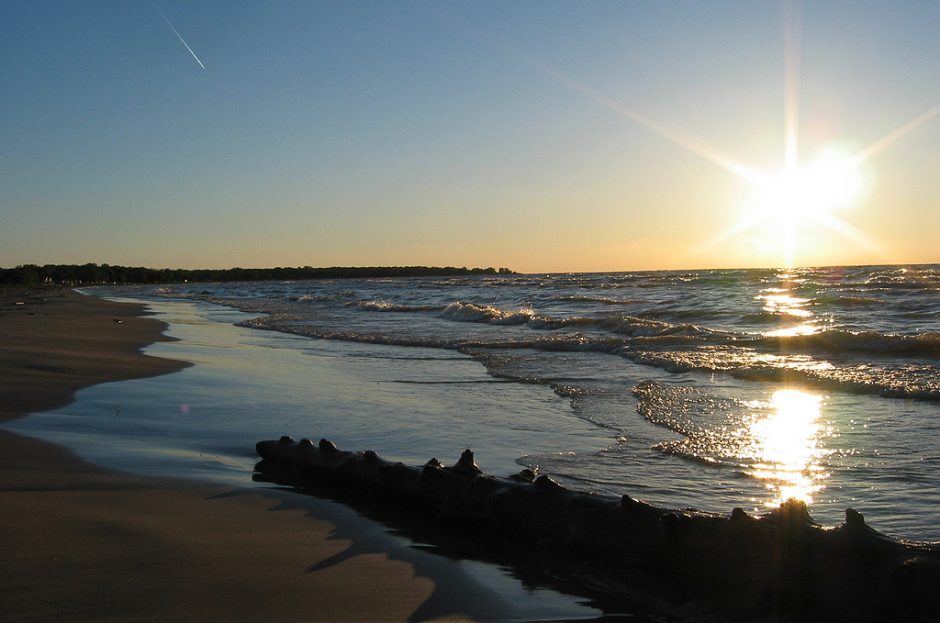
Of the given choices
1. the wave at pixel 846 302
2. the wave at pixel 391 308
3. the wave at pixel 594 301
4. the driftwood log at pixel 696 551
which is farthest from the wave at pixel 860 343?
the wave at pixel 391 308

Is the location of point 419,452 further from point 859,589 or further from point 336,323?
point 336,323

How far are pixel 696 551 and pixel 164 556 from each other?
88.7 inches

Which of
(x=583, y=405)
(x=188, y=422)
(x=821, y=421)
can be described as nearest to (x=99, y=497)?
(x=188, y=422)

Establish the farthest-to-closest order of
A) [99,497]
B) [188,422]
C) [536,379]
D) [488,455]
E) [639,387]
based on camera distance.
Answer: [536,379] < [639,387] < [188,422] < [488,455] < [99,497]

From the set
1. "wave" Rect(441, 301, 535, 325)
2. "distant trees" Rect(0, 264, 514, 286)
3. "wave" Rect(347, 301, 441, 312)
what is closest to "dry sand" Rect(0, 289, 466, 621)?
"wave" Rect(441, 301, 535, 325)

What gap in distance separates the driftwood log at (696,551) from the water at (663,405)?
1099mm

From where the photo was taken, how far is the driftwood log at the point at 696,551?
2.91 m

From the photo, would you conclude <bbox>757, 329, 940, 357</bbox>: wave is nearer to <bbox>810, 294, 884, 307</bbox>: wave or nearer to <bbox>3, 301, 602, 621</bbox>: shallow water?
<bbox>3, 301, 602, 621</bbox>: shallow water

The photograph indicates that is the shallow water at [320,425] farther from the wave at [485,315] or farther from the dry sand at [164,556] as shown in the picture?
the wave at [485,315]

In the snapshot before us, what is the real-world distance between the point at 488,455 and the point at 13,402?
460 centimetres

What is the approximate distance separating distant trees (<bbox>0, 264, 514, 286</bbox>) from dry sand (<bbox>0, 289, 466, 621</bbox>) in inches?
2682

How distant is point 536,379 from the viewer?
10.7 meters

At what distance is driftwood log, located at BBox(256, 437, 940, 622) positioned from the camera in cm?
291

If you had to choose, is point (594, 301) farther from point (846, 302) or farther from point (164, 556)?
point (164, 556)
